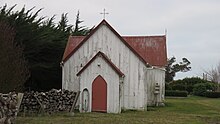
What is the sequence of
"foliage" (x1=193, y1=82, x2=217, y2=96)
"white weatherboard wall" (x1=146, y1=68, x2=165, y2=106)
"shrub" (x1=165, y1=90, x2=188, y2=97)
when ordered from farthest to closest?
"foliage" (x1=193, y1=82, x2=217, y2=96), "shrub" (x1=165, y1=90, x2=188, y2=97), "white weatherboard wall" (x1=146, y1=68, x2=165, y2=106)

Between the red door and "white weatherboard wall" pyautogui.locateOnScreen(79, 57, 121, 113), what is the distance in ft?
0.72

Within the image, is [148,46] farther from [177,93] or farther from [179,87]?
[179,87]

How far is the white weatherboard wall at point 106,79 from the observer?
28031 mm

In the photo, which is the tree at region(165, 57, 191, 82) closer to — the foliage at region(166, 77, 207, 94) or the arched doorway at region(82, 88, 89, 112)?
the foliage at region(166, 77, 207, 94)

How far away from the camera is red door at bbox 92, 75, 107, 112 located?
92.7 feet

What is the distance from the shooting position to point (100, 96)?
28359 millimetres

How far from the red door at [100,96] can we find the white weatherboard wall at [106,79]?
22cm

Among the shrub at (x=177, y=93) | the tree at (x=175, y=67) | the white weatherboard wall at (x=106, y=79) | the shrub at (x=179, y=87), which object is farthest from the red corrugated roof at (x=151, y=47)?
the tree at (x=175, y=67)

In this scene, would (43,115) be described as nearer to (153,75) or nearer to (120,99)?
(120,99)

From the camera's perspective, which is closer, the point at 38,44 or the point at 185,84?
the point at 38,44

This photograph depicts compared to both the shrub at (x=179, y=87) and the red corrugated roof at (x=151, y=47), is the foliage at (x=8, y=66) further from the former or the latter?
the shrub at (x=179, y=87)

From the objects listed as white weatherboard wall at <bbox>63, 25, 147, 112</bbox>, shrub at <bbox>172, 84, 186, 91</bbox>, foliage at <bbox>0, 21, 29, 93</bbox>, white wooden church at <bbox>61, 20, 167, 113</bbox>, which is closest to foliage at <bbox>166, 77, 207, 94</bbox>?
shrub at <bbox>172, 84, 186, 91</bbox>

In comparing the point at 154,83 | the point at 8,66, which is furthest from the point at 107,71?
the point at 154,83

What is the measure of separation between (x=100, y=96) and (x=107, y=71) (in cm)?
172
